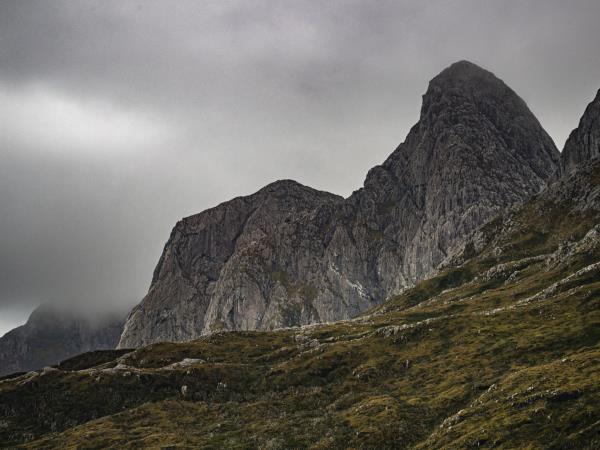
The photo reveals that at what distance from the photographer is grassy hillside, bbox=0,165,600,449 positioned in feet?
189

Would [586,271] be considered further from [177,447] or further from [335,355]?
[177,447]

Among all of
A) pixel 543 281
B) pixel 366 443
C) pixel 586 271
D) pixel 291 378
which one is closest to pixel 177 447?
pixel 366 443

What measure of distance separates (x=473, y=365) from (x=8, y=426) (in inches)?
3645

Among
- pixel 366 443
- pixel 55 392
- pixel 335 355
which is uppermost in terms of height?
pixel 55 392

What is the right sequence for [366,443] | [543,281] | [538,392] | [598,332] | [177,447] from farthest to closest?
[543,281], [598,332], [177,447], [366,443], [538,392]

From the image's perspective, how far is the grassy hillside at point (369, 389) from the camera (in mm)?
57531

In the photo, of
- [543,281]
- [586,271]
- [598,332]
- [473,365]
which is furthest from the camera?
[543,281]

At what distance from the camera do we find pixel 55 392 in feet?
355

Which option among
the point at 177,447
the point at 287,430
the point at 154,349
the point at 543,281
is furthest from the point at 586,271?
the point at 154,349

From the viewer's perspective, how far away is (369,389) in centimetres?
9606

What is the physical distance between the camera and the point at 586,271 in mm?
117750

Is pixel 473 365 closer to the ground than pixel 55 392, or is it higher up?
closer to the ground

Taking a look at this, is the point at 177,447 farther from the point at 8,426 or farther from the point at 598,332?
the point at 598,332

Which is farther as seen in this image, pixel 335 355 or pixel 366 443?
pixel 335 355
